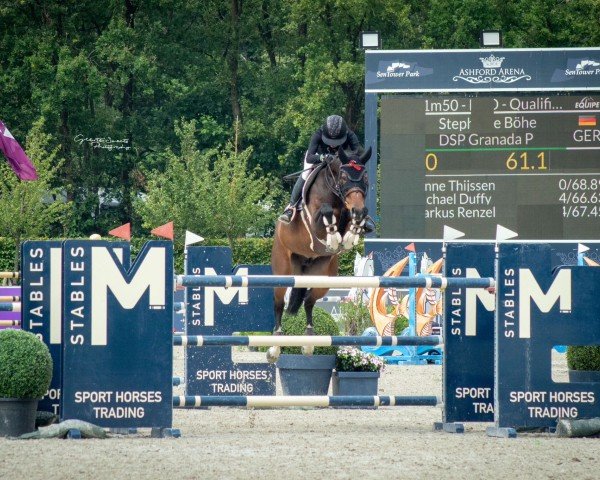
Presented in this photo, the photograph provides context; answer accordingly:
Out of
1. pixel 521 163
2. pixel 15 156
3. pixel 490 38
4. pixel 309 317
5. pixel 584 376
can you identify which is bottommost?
pixel 584 376

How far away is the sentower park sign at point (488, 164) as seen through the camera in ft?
62.3

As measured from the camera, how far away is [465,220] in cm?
1906

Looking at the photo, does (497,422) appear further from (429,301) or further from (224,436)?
(429,301)

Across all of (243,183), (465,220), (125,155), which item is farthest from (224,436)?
(125,155)

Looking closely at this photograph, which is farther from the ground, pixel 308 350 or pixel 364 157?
pixel 364 157

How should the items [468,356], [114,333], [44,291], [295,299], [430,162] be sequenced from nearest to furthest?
1. [114,333]
2. [44,291]
3. [468,356]
4. [295,299]
5. [430,162]

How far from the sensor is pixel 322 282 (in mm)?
7695

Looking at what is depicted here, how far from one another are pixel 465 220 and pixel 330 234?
9908mm

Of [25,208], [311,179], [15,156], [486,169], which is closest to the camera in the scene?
[311,179]

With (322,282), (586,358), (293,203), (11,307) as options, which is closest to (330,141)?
(293,203)

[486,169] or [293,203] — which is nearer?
[293,203]

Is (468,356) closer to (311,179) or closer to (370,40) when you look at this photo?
(311,179)

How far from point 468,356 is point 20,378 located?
2961 millimetres

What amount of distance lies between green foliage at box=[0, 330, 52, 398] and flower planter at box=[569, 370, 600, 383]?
12.2ft
